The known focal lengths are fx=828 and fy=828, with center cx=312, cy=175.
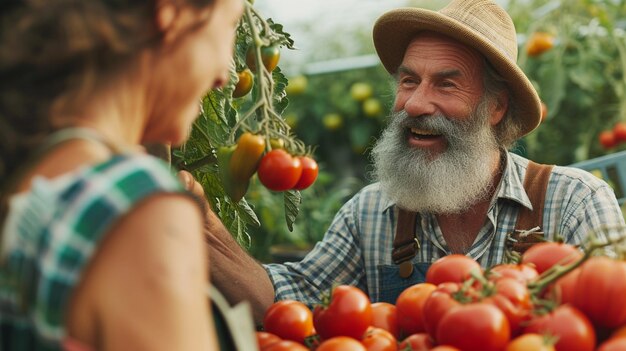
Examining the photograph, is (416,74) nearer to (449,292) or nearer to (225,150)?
(225,150)

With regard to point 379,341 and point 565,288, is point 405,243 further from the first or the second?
point 565,288

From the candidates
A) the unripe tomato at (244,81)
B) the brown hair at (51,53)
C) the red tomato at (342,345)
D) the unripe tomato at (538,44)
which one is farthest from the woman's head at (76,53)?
the unripe tomato at (538,44)

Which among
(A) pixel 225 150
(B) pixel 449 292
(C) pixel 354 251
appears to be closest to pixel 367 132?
(C) pixel 354 251

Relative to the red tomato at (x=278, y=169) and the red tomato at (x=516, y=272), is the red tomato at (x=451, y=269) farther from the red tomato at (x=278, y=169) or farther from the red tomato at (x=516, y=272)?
the red tomato at (x=278, y=169)

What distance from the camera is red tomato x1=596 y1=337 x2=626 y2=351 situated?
1.22m

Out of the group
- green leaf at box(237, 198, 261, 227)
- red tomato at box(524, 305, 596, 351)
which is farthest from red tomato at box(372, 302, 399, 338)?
green leaf at box(237, 198, 261, 227)

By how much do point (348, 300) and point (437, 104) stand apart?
1207 mm

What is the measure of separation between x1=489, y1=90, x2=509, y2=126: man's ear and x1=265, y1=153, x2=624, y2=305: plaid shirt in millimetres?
131

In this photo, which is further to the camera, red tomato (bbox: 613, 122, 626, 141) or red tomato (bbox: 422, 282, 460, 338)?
red tomato (bbox: 613, 122, 626, 141)

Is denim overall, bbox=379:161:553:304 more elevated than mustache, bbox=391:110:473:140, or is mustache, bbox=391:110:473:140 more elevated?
mustache, bbox=391:110:473:140

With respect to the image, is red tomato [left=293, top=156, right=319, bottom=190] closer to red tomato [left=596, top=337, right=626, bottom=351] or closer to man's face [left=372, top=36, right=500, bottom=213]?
man's face [left=372, top=36, right=500, bottom=213]

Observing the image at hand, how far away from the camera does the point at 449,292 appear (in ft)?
4.64

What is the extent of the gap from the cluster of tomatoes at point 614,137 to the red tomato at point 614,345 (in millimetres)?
3726

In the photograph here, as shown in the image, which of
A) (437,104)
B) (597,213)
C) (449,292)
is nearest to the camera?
(449,292)
